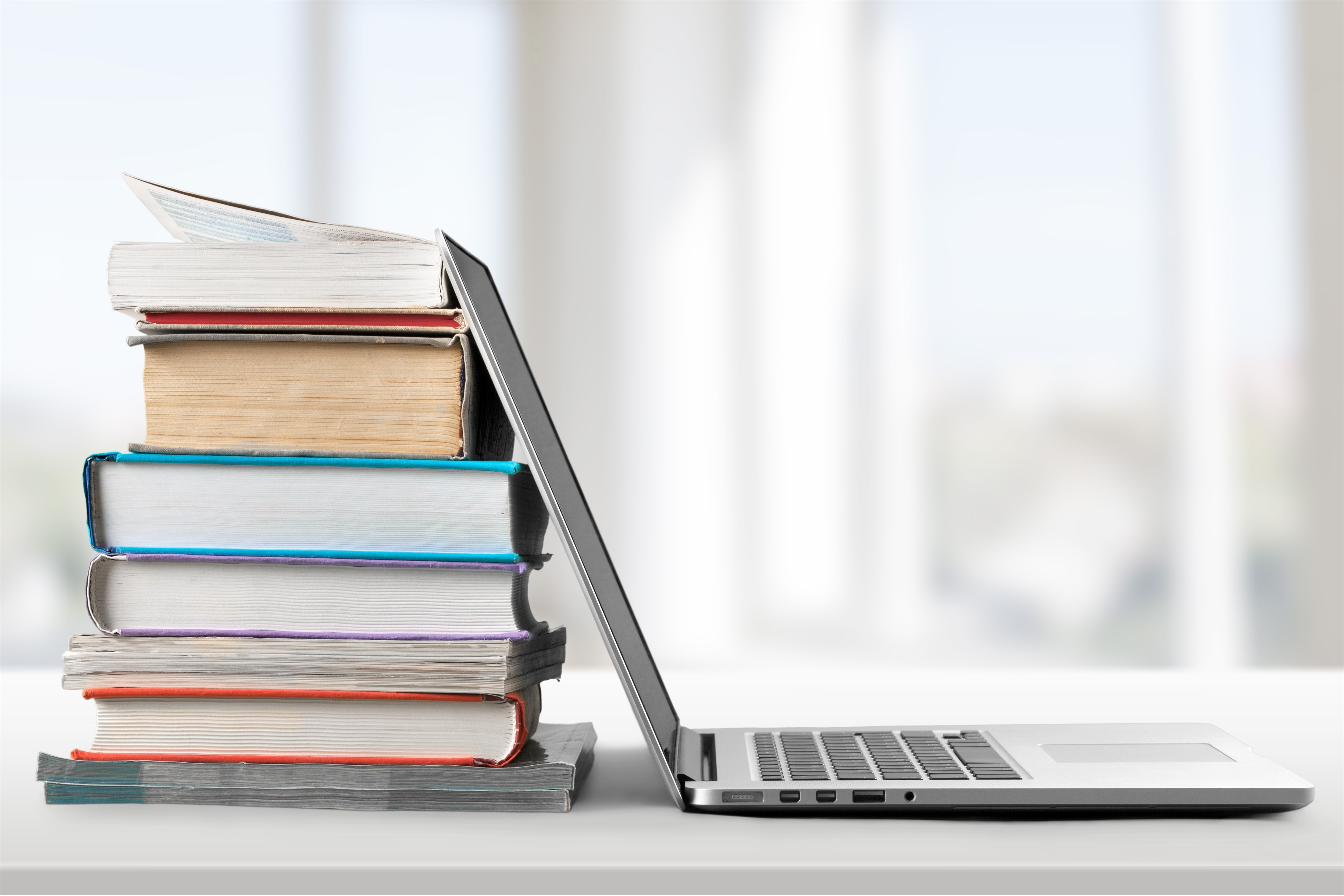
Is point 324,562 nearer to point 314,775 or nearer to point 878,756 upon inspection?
point 314,775

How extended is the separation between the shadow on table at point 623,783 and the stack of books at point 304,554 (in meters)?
0.02

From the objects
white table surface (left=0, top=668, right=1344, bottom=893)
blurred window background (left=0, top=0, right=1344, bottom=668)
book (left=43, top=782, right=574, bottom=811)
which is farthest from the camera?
blurred window background (left=0, top=0, right=1344, bottom=668)

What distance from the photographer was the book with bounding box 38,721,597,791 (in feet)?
1.80

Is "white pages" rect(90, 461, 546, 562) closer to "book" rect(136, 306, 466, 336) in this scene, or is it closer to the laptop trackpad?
"book" rect(136, 306, 466, 336)

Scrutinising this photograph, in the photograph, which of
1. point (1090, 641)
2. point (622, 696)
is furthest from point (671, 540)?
point (622, 696)

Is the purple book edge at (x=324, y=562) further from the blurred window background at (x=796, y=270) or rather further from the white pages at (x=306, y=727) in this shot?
the blurred window background at (x=796, y=270)

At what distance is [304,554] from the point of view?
1.89ft

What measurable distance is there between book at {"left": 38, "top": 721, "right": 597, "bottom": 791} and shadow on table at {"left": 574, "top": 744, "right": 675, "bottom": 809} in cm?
2

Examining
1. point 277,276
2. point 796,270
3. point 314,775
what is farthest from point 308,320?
point 796,270

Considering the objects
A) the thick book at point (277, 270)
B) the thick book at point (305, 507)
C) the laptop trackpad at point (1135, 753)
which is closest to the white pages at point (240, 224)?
the thick book at point (277, 270)

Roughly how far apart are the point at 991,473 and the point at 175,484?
12.6 feet

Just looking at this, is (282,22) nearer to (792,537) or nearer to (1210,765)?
(792,537)

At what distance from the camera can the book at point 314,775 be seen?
55 centimetres

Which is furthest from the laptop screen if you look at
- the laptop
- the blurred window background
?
the blurred window background
